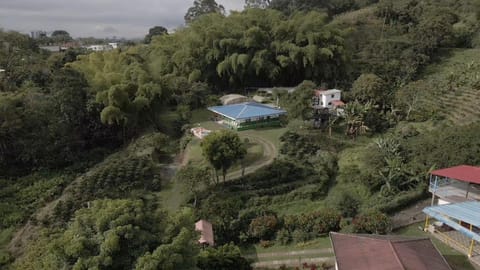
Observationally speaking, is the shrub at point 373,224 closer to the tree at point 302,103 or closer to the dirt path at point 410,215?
the dirt path at point 410,215

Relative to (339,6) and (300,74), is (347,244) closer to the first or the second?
(300,74)

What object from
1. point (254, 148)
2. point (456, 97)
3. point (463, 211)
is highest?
point (456, 97)

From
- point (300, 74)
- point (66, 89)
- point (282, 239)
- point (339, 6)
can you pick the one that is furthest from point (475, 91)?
point (339, 6)

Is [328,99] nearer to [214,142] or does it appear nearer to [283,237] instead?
[214,142]

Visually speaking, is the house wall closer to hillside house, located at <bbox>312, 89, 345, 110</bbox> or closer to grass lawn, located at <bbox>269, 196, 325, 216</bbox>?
hillside house, located at <bbox>312, 89, 345, 110</bbox>

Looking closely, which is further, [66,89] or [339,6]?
[339,6]

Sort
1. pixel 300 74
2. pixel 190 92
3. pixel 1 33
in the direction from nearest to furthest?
pixel 190 92, pixel 300 74, pixel 1 33

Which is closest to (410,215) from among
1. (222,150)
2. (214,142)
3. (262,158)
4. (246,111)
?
(262,158)
